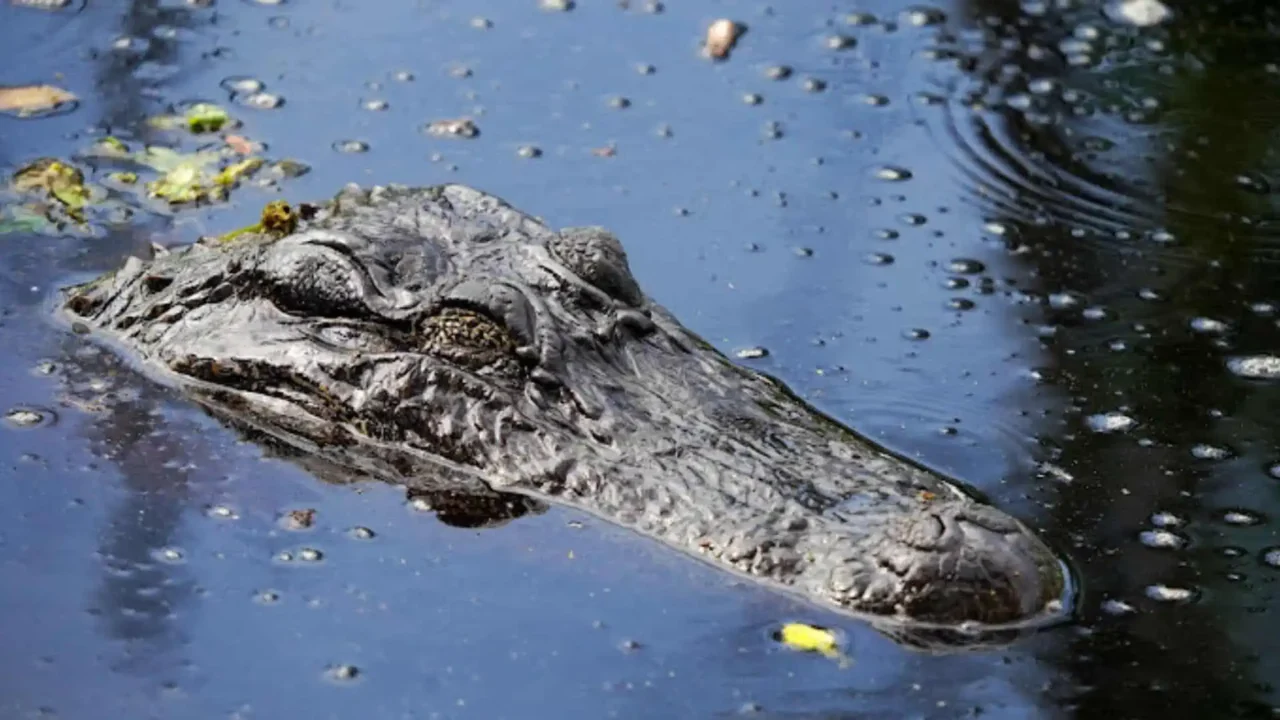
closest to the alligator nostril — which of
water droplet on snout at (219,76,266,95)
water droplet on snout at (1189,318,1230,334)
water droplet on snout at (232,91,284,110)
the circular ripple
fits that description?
water droplet on snout at (1189,318,1230,334)

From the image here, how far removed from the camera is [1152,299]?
725cm

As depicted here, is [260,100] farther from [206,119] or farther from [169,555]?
[169,555]

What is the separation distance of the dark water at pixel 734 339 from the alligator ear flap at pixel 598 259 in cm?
81

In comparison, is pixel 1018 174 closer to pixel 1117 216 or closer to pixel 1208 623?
pixel 1117 216

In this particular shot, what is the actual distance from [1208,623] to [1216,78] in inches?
190

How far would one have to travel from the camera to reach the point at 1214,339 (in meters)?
6.93

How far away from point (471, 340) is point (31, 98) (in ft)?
12.5

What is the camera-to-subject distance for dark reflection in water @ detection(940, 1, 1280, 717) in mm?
4988

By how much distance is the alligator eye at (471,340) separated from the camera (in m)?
5.41

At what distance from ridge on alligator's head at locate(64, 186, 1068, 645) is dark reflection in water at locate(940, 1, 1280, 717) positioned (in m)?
0.35

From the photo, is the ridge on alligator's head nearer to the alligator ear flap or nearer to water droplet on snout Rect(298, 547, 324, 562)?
the alligator ear flap

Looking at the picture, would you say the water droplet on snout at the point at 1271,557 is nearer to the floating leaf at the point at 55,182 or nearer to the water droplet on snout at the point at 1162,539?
the water droplet on snout at the point at 1162,539

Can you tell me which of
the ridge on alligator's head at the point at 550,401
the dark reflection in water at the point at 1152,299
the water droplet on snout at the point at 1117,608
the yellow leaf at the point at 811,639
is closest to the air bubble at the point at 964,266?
the dark reflection in water at the point at 1152,299

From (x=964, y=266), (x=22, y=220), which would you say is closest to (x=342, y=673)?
(x=22, y=220)
